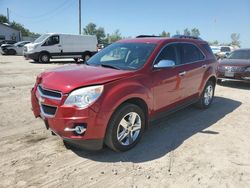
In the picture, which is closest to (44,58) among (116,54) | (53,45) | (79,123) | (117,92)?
(53,45)

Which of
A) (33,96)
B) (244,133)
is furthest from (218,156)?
(33,96)

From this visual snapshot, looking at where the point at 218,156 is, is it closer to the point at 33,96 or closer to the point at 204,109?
the point at 204,109

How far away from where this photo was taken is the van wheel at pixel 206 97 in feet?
21.5

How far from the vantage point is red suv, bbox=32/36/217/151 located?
3.59 m

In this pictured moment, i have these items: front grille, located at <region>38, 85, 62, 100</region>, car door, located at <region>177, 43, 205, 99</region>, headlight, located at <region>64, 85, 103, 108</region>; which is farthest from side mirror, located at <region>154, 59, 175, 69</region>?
front grille, located at <region>38, 85, 62, 100</region>

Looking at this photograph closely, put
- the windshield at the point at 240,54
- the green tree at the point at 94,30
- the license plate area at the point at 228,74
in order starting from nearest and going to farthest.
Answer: the license plate area at the point at 228,74, the windshield at the point at 240,54, the green tree at the point at 94,30

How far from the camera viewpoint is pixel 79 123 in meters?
3.57

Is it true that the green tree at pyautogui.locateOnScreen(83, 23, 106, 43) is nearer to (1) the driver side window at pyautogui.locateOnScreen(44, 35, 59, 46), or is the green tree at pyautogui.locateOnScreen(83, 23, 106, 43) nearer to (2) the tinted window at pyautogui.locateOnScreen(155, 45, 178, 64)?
(1) the driver side window at pyautogui.locateOnScreen(44, 35, 59, 46)

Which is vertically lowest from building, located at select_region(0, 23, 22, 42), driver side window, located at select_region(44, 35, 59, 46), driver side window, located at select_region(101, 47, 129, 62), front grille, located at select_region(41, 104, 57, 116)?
front grille, located at select_region(41, 104, 57, 116)

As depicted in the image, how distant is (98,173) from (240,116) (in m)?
4.19

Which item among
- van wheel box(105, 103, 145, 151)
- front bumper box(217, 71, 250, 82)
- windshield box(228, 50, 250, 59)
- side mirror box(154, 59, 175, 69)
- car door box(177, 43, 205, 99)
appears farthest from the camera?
windshield box(228, 50, 250, 59)

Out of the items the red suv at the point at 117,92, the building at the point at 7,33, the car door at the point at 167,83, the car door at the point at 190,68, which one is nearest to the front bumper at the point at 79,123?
the red suv at the point at 117,92

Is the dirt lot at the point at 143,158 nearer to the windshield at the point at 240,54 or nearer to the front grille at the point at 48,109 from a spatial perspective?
the front grille at the point at 48,109

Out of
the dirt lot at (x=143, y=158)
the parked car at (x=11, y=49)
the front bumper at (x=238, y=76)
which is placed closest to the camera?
the dirt lot at (x=143, y=158)
